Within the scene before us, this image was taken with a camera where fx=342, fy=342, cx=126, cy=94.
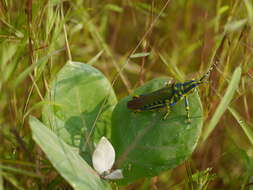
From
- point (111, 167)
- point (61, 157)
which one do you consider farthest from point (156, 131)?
point (61, 157)

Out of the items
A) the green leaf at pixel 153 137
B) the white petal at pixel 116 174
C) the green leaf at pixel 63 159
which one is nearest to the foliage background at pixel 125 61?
the green leaf at pixel 63 159

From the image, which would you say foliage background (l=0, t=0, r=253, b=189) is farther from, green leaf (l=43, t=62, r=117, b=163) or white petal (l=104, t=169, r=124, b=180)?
white petal (l=104, t=169, r=124, b=180)

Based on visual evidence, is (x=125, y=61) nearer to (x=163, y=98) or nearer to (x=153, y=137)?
(x=163, y=98)

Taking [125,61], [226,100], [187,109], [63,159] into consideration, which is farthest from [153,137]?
[125,61]

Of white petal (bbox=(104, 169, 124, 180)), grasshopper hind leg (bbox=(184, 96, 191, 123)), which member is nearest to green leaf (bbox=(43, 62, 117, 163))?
white petal (bbox=(104, 169, 124, 180))

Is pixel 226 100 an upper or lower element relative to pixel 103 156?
upper

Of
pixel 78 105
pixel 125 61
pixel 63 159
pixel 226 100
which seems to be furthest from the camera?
pixel 125 61

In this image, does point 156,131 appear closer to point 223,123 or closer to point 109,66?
point 223,123
